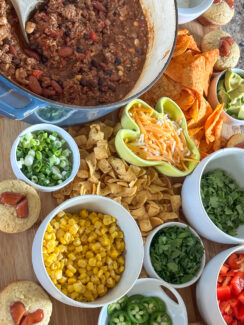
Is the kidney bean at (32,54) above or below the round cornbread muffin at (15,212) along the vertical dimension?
above

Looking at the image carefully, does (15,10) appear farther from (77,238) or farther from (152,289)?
(152,289)

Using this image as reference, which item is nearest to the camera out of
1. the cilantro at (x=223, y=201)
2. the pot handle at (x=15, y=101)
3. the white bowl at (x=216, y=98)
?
the pot handle at (x=15, y=101)

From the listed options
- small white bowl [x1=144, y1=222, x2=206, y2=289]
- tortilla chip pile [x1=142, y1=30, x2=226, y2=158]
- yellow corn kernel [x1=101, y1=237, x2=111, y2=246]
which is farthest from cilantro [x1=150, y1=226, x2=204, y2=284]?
tortilla chip pile [x1=142, y1=30, x2=226, y2=158]

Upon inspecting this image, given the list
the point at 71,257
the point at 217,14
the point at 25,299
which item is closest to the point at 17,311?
the point at 25,299

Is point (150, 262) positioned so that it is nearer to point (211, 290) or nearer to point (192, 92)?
point (211, 290)

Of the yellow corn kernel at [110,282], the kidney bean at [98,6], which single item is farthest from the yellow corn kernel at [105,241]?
the kidney bean at [98,6]

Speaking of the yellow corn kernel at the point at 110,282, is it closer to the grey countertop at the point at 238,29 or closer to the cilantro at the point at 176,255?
the cilantro at the point at 176,255
